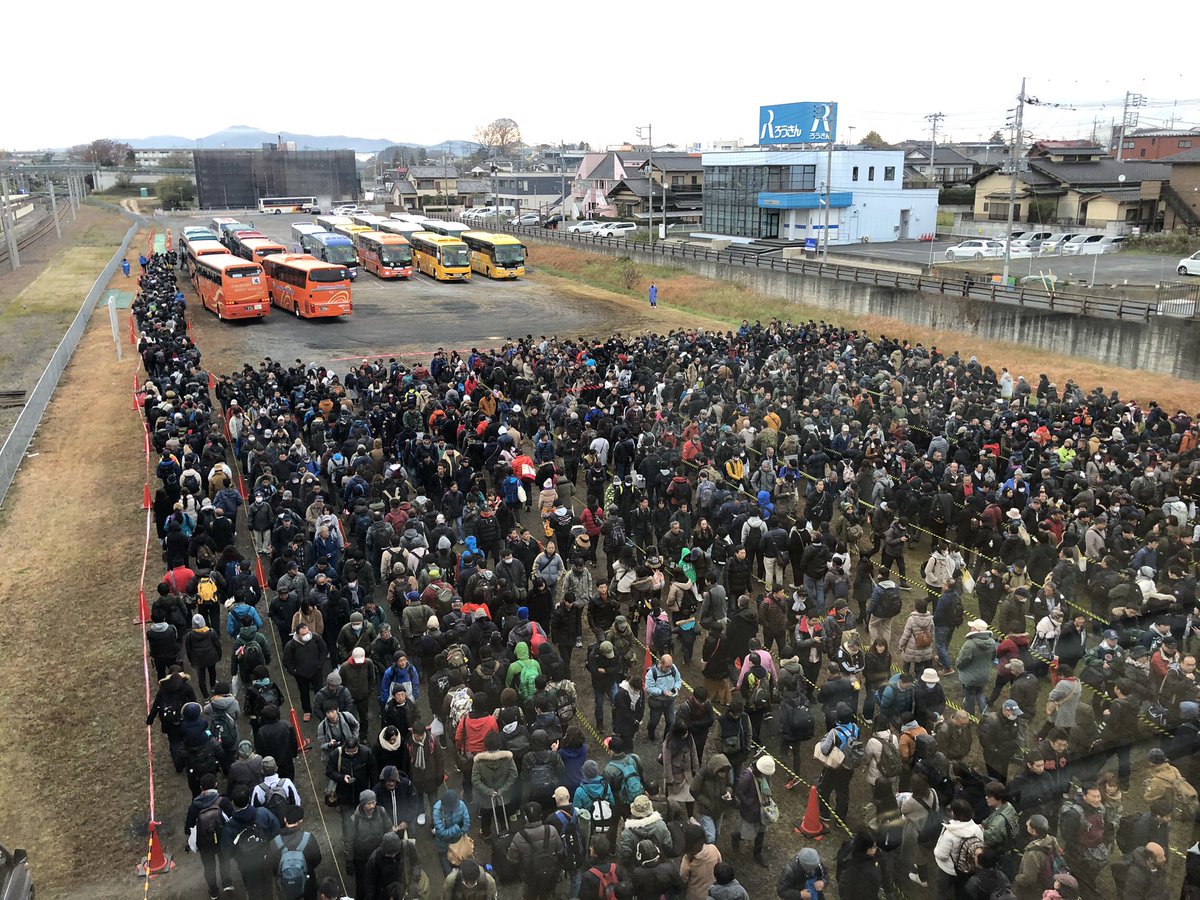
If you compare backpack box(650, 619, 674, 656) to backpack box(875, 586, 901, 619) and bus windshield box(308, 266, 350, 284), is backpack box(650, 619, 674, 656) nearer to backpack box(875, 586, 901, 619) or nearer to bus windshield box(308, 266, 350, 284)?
backpack box(875, 586, 901, 619)

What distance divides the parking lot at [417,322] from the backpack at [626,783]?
2560cm

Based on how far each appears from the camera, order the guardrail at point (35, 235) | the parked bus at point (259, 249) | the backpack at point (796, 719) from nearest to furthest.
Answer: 1. the backpack at point (796, 719)
2. the parked bus at point (259, 249)
3. the guardrail at point (35, 235)

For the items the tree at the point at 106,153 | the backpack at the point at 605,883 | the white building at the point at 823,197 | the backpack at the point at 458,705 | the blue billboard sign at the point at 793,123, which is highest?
the tree at the point at 106,153

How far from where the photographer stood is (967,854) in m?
6.65

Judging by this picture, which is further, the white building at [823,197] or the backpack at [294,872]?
the white building at [823,197]

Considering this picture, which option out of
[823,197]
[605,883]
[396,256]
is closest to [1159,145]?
[823,197]

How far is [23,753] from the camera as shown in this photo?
973 cm

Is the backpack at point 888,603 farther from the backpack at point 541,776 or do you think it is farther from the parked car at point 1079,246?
the parked car at point 1079,246

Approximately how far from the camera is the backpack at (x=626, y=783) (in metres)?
7.34

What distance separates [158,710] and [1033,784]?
836 centimetres

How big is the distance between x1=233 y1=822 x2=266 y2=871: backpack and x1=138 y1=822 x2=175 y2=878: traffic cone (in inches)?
57.2

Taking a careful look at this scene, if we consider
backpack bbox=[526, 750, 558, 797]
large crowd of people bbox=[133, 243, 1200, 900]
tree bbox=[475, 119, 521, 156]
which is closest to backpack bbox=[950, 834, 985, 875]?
large crowd of people bbox=[133, 243, 1200, 900]

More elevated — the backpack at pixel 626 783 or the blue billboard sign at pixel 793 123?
the blue billboard sign at pixel 793 123

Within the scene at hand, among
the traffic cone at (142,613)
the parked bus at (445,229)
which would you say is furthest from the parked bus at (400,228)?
the traffic cone at (142,613)
